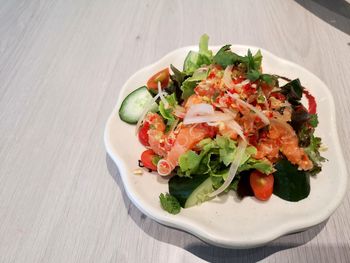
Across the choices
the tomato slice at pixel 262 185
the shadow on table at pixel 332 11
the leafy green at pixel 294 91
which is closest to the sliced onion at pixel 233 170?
the tomato slice at pixel 262 185

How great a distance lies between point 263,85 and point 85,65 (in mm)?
1429

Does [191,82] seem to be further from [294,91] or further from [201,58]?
[294,91]

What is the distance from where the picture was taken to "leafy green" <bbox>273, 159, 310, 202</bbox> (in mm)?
1360

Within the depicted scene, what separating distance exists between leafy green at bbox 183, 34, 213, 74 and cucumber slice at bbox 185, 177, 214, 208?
634mm

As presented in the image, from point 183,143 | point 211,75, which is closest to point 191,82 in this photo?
point 211,75

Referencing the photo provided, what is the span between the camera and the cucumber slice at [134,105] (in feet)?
5.42

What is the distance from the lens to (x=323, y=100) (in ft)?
5.50

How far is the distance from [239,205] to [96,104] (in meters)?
1.18

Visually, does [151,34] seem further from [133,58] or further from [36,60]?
[36,60]

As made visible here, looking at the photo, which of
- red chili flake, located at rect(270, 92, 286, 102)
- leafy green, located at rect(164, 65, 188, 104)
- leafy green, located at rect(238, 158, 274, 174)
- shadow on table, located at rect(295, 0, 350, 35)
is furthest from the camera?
shadow on table, located at rect(295, 0, 350, 35)

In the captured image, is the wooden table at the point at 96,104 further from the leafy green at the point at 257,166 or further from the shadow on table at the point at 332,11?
the leafy green at the point at 257,166

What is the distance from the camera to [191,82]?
159cm

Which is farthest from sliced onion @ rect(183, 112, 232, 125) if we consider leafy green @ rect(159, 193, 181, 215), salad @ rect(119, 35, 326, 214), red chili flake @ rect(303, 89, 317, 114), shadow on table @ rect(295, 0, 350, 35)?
shadow on table @ rect(295, 0, 350, 35)

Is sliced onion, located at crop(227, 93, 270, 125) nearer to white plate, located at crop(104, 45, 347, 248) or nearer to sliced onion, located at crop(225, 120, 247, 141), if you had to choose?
sliced onion, located at crop(225, 120, 247, 141)
